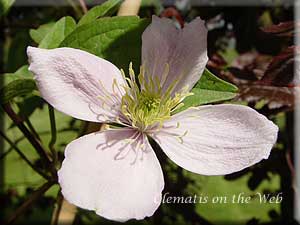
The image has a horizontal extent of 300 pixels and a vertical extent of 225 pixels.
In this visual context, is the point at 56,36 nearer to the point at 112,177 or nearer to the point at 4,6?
the point at 4,6

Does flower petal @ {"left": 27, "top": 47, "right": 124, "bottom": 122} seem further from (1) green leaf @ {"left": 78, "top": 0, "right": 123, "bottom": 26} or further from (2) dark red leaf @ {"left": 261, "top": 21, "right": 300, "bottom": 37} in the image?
(2) dark red leaf @ {"left": 261, "top": 21, "right": 300, "bottom": 37}

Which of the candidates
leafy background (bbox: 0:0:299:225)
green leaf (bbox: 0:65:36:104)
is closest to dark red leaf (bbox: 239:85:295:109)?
leafy background (bbox: 0:0:299:225)

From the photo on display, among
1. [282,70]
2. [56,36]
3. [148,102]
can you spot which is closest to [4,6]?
[56,36]

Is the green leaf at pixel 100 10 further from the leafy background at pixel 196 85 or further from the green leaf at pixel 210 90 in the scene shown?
the green leaf at pixel 210 90

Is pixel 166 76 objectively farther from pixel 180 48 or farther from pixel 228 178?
pixel 228 178

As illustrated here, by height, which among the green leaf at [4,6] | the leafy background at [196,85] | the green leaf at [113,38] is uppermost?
the green leaf at [4,6]

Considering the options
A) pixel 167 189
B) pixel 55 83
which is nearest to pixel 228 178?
pixel 167 189

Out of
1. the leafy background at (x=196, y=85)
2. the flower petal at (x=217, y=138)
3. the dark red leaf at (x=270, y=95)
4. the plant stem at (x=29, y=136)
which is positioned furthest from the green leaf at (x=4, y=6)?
the dark red leaf at (x=270, y=95)
